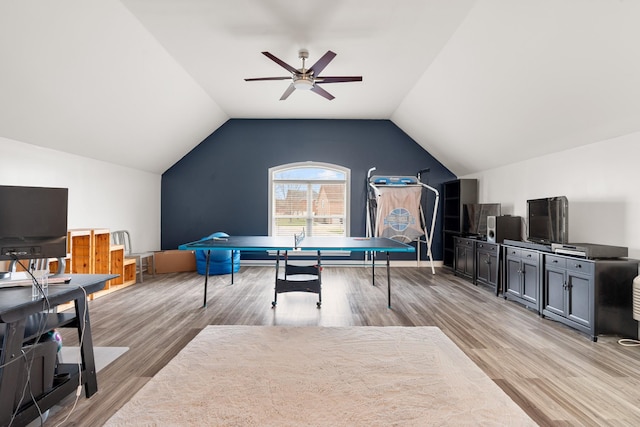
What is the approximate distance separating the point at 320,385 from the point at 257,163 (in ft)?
18.2

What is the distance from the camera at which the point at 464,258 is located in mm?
5824

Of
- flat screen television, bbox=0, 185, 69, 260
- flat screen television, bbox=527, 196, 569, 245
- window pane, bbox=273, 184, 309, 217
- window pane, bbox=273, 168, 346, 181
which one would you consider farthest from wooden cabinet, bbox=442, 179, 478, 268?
flat screen television, bbox=0, 185, 69, 260

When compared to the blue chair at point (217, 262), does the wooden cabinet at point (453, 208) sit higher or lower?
higher

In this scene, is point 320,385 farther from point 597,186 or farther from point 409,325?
point 597,186

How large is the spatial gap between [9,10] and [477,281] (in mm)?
6346

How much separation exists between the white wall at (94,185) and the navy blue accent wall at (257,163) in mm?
520

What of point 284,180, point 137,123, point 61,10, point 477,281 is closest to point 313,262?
point 284,180

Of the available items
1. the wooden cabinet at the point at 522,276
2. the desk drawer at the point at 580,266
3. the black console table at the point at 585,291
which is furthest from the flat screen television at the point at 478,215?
the desk drawer at the point at 580,266

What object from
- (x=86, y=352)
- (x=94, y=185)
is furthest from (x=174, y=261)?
(x=86, y=352)

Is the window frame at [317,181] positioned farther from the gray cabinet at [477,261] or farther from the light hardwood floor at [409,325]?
the gray cabinet at [477,261]

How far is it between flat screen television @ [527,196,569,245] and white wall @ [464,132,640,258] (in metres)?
0.37

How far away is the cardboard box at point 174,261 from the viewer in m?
6.27

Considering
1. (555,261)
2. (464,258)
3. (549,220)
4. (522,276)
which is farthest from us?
(464,258)

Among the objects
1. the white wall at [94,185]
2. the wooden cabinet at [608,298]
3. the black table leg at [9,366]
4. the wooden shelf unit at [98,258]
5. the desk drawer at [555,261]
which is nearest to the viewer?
the black table leg at [9,366]
